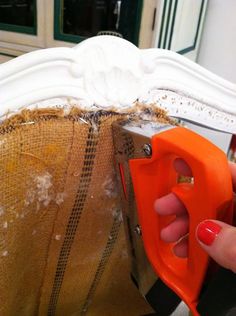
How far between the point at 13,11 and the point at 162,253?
3.96 ft

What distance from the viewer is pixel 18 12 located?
1287mm

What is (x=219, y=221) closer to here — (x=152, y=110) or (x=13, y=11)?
(x=152, y=110)

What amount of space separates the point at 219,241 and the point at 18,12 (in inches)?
49.4

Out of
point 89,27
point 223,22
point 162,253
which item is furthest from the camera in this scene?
point 89,27

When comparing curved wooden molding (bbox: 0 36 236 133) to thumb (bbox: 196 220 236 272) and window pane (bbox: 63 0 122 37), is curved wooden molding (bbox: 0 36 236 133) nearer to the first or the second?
thumb (bbox: 196 220 236 272)

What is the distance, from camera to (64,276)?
524 millimetres

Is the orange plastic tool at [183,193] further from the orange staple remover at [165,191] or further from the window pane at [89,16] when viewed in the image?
the window pane at [89,16]

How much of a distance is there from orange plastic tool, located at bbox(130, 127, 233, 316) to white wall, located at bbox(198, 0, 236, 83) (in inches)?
28.5

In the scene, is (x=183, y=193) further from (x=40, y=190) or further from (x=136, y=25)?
(x=136, y=25)

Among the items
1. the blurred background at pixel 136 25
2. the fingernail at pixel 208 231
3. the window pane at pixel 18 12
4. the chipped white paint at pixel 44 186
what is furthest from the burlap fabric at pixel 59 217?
the window pane at pixel 18 12

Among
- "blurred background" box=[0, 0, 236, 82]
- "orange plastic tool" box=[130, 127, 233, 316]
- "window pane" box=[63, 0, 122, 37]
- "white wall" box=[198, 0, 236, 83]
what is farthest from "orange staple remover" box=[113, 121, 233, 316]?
"window pane" box=[63, 0, 122, 37]

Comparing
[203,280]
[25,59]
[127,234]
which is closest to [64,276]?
[127,234]

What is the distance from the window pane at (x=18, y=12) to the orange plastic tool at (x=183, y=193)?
39.3 inches

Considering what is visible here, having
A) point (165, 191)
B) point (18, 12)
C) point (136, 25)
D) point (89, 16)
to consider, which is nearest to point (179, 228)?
point (165, 191)
